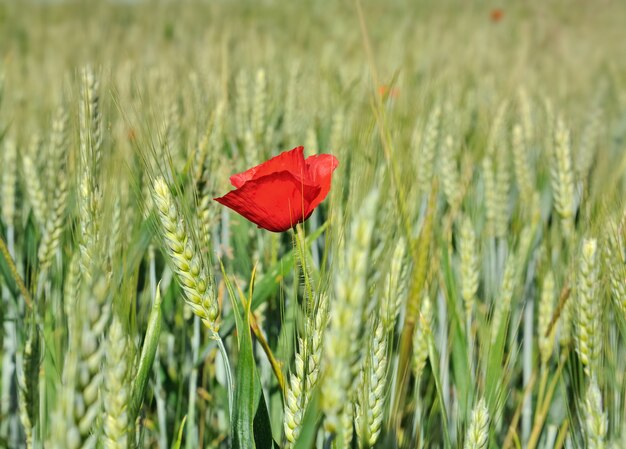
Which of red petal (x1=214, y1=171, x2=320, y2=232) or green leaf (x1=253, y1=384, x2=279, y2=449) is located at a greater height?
red petal (x1=214, y1=171, x2=320, y2=232)

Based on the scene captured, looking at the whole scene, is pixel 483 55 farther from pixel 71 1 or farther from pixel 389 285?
pixel 71 1

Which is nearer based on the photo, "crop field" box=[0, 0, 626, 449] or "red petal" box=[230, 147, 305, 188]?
"crop field" box=[0, 0, 626, 449]

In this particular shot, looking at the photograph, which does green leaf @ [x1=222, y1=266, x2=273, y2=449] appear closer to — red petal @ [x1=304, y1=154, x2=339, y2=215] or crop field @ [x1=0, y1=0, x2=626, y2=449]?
crop field @ [x1=0, y1=0, x2=626, y2=449]

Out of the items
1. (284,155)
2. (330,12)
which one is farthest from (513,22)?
(284,155)

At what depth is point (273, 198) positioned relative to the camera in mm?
566

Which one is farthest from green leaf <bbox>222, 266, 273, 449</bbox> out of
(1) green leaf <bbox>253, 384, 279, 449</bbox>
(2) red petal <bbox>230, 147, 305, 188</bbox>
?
(2) red petal <bbox>230, 147, 305, 188</bbox>

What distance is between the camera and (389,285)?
574 millimetres

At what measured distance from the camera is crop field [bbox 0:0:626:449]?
43 cm

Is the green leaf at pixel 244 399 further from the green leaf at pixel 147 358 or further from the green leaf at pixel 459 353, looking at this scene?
the green leaf at pixel 459 353

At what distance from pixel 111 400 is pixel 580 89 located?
2.64 m

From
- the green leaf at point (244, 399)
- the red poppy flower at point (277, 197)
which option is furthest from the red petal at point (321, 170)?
the green leaf at point (244, 399)

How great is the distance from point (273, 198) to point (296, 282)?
0.08 meters

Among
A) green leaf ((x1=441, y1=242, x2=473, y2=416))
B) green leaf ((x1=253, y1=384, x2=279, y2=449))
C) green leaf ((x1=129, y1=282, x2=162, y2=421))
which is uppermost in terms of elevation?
green leaf ((x1=129, y1=282, x2=162, y2=421))

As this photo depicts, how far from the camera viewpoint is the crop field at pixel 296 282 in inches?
17.0
